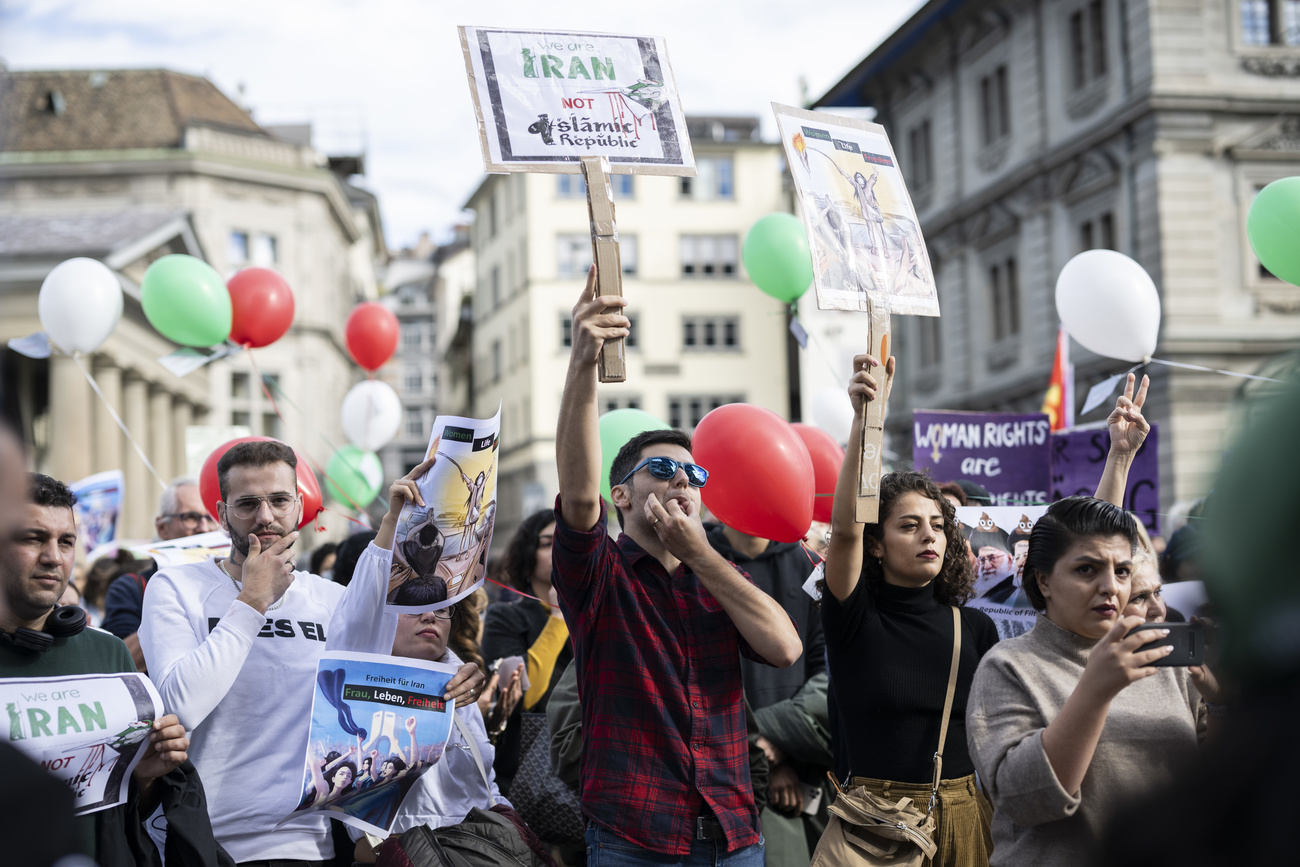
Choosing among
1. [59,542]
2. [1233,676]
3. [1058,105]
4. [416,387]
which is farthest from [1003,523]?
[416,387]

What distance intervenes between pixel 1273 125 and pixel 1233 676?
2293 cm

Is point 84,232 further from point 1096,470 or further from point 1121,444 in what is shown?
point 1121,444

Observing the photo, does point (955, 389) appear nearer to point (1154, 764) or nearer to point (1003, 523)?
point (1003, 523)

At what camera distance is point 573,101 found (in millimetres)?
3824

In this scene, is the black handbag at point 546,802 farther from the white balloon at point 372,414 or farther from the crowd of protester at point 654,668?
the white balloon at point 372,414

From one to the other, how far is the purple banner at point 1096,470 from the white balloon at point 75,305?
6.86 m

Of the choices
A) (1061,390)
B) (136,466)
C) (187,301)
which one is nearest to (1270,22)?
(1061,390)

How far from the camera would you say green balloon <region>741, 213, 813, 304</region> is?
8219 mm

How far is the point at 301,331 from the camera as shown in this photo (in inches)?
2029

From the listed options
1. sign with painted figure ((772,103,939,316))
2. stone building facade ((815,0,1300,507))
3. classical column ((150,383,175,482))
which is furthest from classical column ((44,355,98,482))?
sign with painted figure ((772,103,939,316))

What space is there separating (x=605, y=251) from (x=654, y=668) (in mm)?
1162

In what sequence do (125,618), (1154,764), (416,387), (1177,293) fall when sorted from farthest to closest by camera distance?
(416,387) → (1177,293) → (125,618) → (1154,764)

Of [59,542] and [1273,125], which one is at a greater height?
[1273,125]

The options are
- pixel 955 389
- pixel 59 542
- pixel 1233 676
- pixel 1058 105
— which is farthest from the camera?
pixel 955 389
